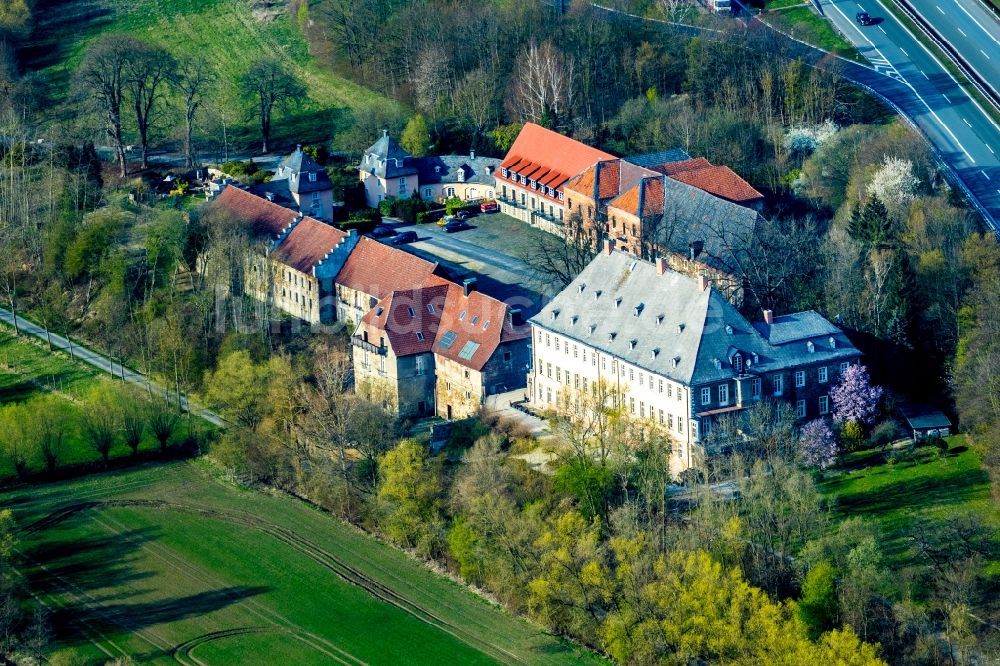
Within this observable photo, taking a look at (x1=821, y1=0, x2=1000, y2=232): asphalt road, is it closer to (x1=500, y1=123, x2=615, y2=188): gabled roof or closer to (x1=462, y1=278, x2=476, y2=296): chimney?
(x1=500, y1=123, x2=615, y2=188): gabled roof

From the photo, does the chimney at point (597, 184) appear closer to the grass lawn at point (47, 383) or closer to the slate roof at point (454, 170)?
the slate roof at point (454, 170)

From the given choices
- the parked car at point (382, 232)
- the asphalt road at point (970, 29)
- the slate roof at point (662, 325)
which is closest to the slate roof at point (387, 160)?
the parked car at point (382, 232)

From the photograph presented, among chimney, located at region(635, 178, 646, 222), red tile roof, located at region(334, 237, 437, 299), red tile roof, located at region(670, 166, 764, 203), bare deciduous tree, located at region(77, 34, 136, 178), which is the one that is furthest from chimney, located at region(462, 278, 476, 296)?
bare deciduous tree, located at region(77, 34, 136, 178)

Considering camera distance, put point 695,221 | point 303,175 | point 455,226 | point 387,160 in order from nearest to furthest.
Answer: point 695,221, point 455,226, point 303,175, point 387,160

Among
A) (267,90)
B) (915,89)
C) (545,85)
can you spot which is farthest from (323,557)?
(915,89)

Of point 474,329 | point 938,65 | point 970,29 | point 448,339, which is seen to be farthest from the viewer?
point 970,29

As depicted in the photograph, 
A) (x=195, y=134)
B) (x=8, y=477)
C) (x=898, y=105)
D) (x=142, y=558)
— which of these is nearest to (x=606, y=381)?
(x=142, y=558)

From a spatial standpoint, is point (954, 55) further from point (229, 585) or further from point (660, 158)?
point (229, 585)
